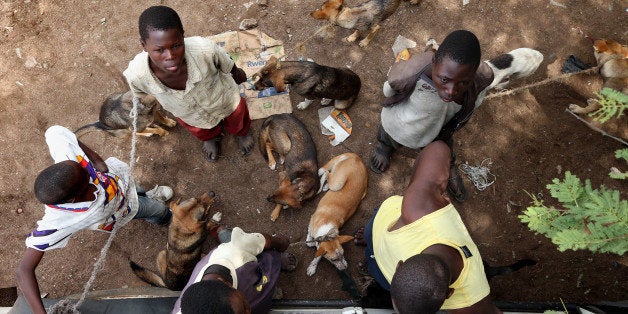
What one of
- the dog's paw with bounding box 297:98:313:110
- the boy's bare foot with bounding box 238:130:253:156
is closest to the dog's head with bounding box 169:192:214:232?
the boy's bare foot with bounding box 238:130:253:156

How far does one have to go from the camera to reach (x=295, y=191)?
463 cm

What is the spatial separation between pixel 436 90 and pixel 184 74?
2253 millimetres

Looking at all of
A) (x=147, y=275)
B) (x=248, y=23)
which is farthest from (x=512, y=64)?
(x=147, y=275)

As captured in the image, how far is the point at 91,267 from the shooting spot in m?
4.88

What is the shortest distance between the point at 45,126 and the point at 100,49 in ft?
4.53

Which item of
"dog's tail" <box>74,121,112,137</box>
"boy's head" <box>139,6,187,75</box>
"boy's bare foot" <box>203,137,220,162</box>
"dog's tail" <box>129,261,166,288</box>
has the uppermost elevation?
"boy's head" <box>139,6,187,75</box>

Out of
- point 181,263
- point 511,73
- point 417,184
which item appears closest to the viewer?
point 417,184

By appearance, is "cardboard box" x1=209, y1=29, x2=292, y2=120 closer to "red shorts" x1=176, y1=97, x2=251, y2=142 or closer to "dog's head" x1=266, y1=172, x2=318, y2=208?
"red shorts" x1=176, y1=97, x2=251, y2=142

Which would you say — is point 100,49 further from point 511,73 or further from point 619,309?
point 619,309

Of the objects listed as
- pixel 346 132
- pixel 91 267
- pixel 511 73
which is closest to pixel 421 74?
pixel 511 73

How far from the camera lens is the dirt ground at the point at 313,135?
4.74 metres

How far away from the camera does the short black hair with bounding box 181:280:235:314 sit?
2.31 m

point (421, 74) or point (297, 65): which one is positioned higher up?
point (421, 74)

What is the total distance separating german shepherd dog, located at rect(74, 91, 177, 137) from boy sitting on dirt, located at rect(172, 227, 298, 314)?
1892 mm
